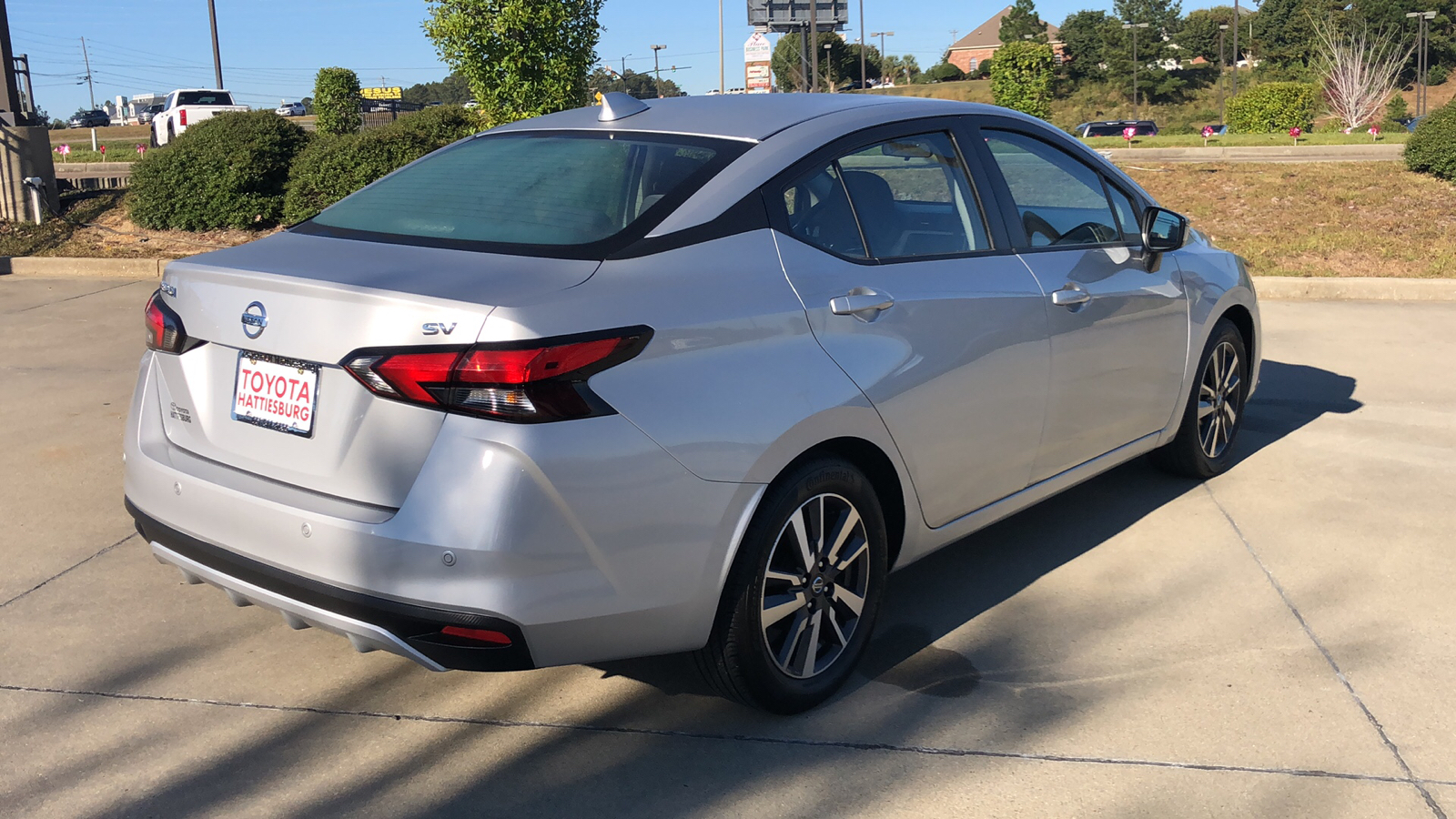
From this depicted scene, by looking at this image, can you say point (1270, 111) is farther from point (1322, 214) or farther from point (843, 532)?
point (843, 532)

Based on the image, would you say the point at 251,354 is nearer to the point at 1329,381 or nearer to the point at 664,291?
the point at 664,291

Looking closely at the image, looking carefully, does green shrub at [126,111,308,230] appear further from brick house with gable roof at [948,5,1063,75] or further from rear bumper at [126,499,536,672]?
brick house with gable roof at [948,5,1063,75]

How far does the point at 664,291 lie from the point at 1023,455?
5.34 feet

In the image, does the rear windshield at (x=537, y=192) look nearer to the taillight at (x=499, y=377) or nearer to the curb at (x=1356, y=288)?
the taillight at (x=499, y=377)

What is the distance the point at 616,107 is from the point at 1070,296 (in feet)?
5.27

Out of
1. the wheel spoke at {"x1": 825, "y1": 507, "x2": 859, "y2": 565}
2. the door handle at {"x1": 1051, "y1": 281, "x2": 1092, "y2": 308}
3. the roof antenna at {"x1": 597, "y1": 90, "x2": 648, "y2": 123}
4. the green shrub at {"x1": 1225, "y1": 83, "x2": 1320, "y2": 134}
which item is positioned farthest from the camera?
the green shrub at {"x1": 1225, "y1": 83, "x2": 1320, "y2": 134}

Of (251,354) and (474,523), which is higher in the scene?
(251,354)

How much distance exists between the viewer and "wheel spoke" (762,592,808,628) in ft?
10.1

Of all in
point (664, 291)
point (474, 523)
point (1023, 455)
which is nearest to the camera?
point (474, 523)

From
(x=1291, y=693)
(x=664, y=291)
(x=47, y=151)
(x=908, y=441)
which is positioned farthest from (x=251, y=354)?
(x=47, y=151)

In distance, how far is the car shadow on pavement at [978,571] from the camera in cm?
355

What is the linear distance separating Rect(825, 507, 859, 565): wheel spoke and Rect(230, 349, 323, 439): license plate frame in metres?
1.38

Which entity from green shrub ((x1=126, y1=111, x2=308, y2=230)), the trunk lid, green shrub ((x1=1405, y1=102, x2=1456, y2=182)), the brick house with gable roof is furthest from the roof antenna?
the brick house with gable roof

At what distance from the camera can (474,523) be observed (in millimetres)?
2541
